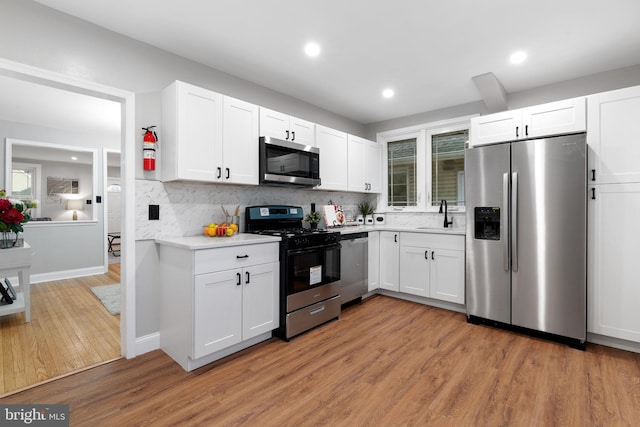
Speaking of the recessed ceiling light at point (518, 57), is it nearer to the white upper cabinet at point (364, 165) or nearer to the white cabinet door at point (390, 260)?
the white upper cabinet at point (364, 165)

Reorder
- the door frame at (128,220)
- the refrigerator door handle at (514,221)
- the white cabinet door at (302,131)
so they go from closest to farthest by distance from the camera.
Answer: the door frame at (128,220) < the refrigerator door handle at (514,221) < the white cabinet door at (302,131)

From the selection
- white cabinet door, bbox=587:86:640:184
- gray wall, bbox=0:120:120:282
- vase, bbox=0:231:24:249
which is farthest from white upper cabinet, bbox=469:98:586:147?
gray wall, bbox=0:120:120:282

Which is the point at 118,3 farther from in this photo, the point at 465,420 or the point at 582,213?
the point at 582,213

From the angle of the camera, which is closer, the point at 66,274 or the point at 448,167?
the point at 448,167

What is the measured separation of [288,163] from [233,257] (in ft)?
4.08

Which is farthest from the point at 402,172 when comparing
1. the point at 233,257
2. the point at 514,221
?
the point at 233,257

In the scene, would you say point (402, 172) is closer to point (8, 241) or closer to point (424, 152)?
point (424, 152)

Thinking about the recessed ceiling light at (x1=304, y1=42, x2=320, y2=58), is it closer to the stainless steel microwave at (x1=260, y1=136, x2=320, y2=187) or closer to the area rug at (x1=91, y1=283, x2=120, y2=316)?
the stainless steel microwave at (x1=260, y1=136, x2=320, y2=187)

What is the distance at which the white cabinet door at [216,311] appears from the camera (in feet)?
7.16

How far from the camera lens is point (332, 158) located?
3.87 metres

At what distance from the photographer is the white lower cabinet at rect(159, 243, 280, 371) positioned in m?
2.19

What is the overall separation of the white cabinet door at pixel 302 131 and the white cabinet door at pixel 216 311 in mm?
1677

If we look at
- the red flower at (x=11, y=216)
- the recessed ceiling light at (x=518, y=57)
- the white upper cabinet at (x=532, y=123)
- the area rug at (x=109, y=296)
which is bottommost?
the area rug at (x=109, y=296)

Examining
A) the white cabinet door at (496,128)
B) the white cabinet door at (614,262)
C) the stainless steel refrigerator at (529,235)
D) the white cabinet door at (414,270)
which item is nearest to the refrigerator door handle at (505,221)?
the stainless steel refrigerator at (529,235)
